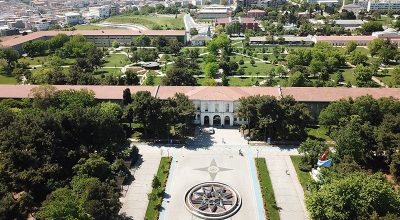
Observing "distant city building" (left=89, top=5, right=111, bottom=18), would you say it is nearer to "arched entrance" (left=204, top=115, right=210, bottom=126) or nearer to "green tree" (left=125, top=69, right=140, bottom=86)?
"green tree" (left=125, top=69, right=140, bottom=86)

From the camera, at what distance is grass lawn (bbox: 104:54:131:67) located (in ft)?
308

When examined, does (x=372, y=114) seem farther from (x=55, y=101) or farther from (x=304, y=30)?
(x=304, y=30)

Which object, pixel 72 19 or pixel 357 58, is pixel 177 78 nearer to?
pixel 357 58

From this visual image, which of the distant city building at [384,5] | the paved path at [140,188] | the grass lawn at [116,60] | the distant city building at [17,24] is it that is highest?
the distant city building at [384,5]

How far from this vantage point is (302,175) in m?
43.9

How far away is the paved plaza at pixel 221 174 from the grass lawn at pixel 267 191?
1.64 ft

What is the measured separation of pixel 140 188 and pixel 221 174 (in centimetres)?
955

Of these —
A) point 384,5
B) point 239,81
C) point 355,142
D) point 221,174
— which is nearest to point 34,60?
point 239,81

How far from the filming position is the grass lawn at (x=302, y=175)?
137ft

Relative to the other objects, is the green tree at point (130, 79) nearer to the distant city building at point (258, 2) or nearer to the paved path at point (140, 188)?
the paved path at point (140, 188)

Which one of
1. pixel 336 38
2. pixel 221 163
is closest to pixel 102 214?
pixel 221 163

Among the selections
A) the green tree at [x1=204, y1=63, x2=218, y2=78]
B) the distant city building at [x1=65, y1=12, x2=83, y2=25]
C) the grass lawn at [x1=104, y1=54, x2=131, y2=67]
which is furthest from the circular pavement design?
the distant city building at [x1=65, y1=12, x2=83, y2=25]

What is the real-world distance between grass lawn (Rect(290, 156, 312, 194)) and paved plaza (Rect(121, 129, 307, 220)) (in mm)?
500

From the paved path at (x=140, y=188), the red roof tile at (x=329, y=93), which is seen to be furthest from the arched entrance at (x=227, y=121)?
the paved path at (x=140, y=188)
